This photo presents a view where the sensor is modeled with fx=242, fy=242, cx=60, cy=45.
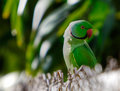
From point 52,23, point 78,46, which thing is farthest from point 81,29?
point 52,23

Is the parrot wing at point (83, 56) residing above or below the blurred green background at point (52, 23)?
below

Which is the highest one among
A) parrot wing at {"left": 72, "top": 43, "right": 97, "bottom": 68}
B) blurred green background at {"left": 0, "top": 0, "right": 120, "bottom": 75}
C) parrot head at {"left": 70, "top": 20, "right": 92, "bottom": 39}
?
blurred green background at {"left": 0, "top": 0, "right": 120, "bottom": 75}

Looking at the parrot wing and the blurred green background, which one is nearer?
the parrot wing

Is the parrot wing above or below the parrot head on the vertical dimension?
below

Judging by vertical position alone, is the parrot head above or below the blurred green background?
below

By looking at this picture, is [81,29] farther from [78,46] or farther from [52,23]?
[52,23]

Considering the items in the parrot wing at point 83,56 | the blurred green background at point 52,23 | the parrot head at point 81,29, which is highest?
the blurred green background at point 52,23

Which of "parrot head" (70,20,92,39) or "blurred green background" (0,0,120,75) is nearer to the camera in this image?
"parrot head" (70,20,92,39)
